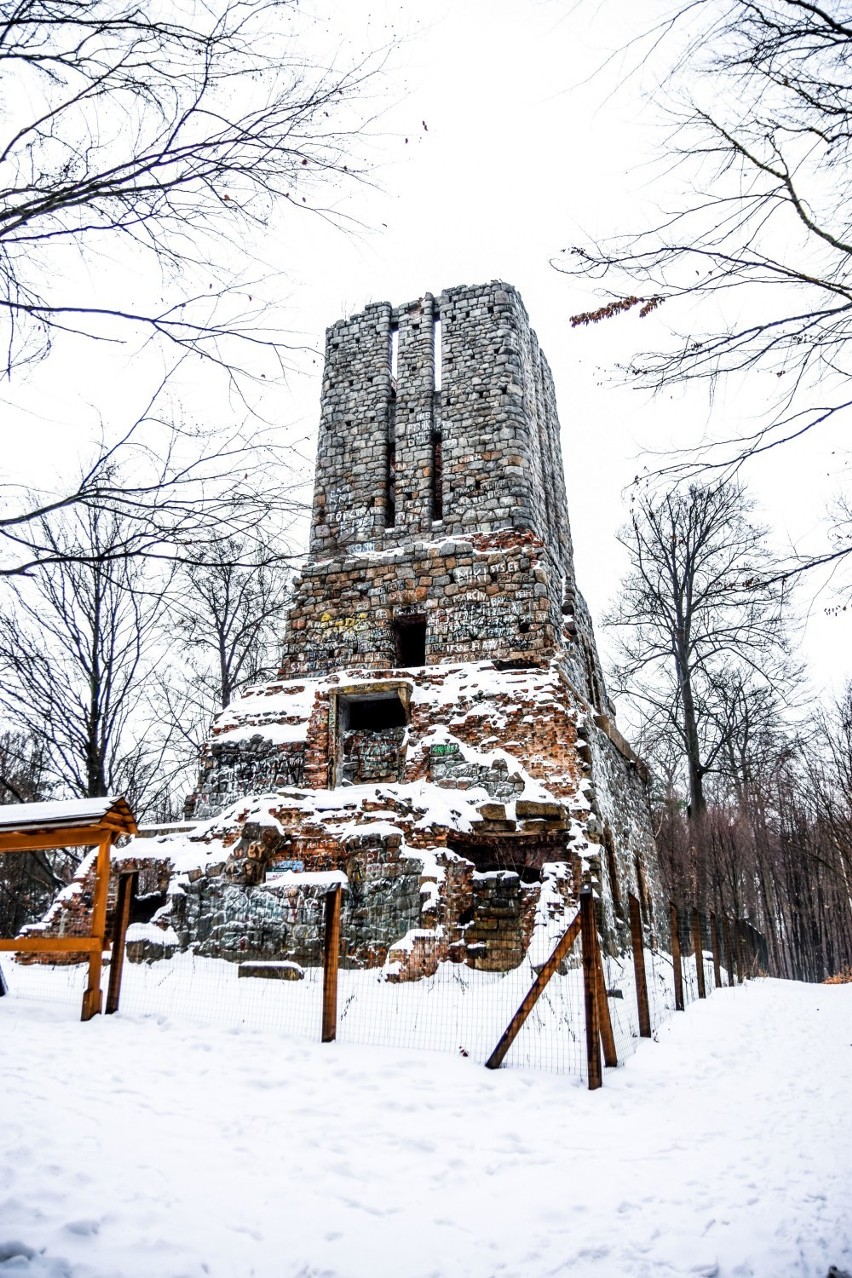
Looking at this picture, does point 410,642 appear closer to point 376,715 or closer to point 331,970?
point 376,715

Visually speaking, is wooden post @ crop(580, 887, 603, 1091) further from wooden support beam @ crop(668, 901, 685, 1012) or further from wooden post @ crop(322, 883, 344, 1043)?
wooden support beam @ crop(668, 901, 685, 1012)

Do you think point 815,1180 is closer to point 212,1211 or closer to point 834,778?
point 212,1211

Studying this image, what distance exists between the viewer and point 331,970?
18.1 feet

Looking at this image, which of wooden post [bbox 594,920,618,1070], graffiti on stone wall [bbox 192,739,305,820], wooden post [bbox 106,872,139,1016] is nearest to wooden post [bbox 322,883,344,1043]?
wooden post [bbox 106,872,139,1016]

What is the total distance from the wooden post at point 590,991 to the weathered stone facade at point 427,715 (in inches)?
96.4

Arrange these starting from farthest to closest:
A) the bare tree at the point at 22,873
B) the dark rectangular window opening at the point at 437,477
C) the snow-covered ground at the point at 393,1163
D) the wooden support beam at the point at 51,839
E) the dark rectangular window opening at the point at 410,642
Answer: the bare tree at the point at 22,873
the dark rectangular window opening at the point at 437,477
the dark rectangular window opening at the point at 410,642
the wooden support beam at the point at 51,839
the snow-covered ground at the point at 393,1163

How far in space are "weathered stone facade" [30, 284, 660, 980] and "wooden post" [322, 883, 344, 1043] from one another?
72.2 inches

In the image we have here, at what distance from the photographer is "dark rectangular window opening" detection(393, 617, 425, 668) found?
11.4 m

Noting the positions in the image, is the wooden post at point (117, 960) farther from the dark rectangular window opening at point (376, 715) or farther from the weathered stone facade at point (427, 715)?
the dark rectangular window opening at point (376, 715)

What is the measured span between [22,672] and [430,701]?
8.82 meters

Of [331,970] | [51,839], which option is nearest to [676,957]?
[331,970]

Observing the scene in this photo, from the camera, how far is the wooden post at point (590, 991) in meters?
4.64

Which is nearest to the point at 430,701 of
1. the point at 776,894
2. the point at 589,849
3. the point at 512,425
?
the point at 589,849

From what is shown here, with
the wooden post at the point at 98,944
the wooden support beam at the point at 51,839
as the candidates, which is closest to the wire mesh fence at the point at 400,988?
the wooden post at the point at 98,944
